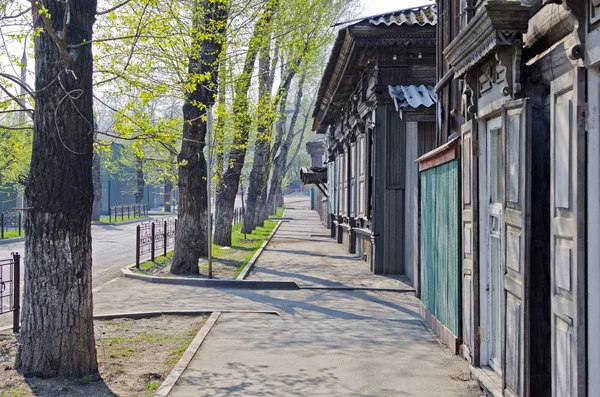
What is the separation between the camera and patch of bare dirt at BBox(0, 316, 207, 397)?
5988 millimetres

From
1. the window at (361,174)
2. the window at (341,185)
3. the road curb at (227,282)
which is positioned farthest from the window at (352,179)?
the road curb at (227,282)

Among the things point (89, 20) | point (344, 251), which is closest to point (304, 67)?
point (344, 251)

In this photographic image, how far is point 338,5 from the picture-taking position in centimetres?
2917

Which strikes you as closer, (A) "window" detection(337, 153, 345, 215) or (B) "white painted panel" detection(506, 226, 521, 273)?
(B) "white painted panel" detection(506, 226, 521, 273)

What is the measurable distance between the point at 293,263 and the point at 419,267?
7.84m

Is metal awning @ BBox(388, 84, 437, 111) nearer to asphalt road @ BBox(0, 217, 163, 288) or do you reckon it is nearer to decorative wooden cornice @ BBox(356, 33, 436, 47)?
decorative wooden cornice @ BBox(356, 33, 436, 47)

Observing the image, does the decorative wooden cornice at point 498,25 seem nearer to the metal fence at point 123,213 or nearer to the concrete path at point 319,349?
the concrete path at point 319,349

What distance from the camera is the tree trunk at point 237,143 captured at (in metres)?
16.8

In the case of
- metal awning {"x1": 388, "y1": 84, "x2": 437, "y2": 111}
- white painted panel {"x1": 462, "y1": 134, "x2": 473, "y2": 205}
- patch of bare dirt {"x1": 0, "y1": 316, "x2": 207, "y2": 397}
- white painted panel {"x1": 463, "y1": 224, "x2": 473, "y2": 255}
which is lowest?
patch of bare dirt {"x1": 0, "y1": 316, "x2": 207, "y2": 397}

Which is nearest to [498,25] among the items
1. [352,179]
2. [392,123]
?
[392,123]

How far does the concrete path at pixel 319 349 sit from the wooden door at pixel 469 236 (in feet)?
1.20

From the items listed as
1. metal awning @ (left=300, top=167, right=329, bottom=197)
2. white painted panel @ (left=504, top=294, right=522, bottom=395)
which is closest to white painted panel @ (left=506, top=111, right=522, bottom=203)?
white painted panel @ (left=504, top=294, right=522, bottom=395)

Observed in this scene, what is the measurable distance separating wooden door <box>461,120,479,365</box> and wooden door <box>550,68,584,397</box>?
6.47ft

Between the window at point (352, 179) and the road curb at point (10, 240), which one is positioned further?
the road curb at point (10, 240)
